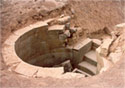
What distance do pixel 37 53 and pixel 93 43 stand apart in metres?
2.33

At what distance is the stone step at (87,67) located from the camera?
6.86 meters

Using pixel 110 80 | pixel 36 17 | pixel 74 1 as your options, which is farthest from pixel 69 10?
pixel 110 80

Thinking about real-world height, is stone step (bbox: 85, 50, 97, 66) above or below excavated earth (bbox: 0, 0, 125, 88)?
below

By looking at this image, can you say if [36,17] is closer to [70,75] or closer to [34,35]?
[34,35]

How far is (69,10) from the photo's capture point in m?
7.73

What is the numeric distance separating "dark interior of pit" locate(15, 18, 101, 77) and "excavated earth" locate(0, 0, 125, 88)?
55 cm

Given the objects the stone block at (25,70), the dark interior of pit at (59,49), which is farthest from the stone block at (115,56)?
the stone block at (25,70)

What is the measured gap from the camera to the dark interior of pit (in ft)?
21.2

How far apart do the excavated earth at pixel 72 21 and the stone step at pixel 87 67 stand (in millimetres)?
1282

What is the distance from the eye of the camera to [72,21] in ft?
25.3

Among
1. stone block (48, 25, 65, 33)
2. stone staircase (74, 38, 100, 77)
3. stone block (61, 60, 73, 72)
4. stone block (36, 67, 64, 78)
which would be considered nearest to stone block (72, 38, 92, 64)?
stone staircase (74, 38, 100, 77)

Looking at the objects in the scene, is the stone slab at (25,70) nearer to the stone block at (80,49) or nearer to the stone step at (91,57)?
the stone block at (80,49)

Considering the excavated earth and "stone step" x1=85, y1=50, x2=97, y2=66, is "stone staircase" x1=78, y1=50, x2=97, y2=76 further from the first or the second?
the excavated earth

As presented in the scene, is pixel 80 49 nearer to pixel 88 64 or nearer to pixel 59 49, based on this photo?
pixel 88 64
